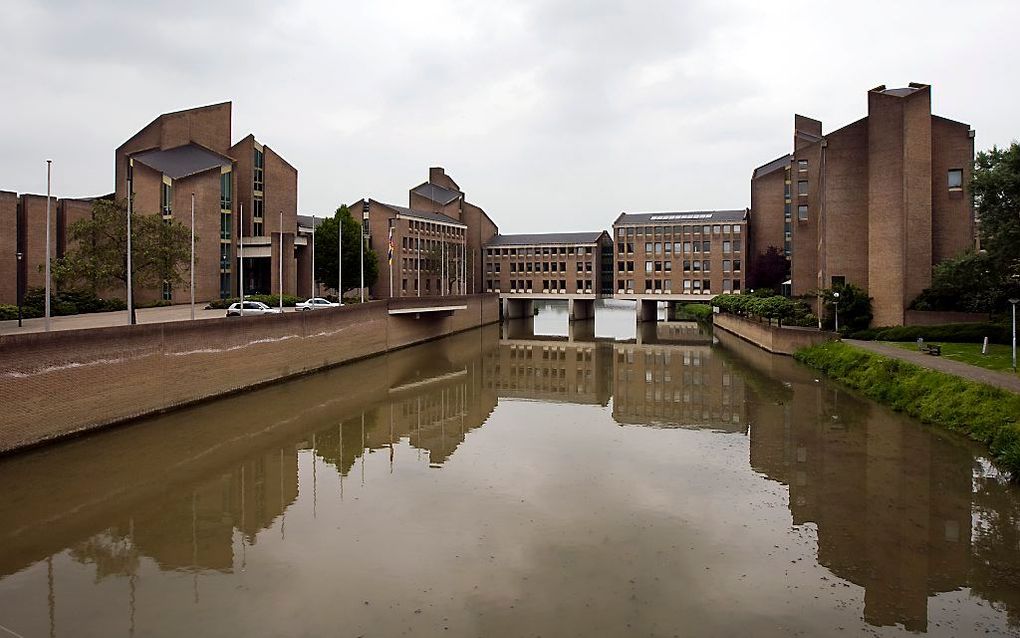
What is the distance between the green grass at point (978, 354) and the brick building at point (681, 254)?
54154mm

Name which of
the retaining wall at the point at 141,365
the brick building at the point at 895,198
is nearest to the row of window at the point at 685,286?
the brick building at the point at 895,198

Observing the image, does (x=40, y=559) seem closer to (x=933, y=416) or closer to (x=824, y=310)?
(x=933, y=416)

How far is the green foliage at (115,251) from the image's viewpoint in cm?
3262

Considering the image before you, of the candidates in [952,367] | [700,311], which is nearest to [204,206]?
[952,367]

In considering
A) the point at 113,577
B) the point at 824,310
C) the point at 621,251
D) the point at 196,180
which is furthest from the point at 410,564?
the point at 621,251

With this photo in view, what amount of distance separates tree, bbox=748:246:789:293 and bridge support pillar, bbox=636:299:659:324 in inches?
576

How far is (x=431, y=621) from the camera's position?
34.7ft

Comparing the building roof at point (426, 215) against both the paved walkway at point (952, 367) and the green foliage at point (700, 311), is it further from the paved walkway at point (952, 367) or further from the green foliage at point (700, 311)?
the paved walkway at point (952, 367)

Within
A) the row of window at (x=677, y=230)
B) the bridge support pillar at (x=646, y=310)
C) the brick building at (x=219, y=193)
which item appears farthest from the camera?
the bridge support pillar at (x=646, y=310)

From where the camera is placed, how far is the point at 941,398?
2484 centimetres

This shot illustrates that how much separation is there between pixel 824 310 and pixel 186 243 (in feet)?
131

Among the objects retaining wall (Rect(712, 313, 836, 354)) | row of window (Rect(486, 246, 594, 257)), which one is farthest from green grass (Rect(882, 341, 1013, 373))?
row of window (Rect(486, 246, 594, 257))

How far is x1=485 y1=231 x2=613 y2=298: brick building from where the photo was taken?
98750 mm

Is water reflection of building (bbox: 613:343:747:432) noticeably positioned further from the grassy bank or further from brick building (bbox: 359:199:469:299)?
brick building (bbox: 359:199:469:299)
